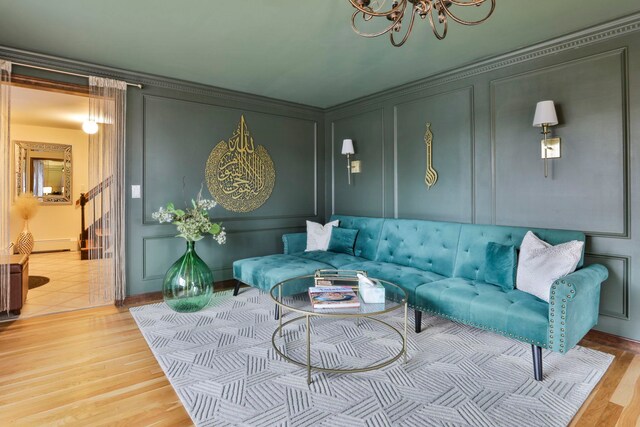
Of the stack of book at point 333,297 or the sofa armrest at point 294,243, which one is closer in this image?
the stack of book at point 333,297

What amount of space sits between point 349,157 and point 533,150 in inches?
89.7

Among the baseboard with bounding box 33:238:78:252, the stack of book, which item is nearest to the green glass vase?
the stack of book

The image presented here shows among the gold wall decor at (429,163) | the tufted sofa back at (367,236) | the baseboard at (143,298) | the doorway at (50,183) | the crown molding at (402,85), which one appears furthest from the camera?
the doorway at (50,183)

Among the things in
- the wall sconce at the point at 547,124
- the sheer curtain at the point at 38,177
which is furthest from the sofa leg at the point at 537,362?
the sheer curtain at the point at 38,177

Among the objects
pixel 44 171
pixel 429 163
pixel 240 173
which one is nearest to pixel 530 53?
pixel 429 163

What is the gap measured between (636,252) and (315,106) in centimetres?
387

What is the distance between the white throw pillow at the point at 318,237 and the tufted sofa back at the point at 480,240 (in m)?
1.57

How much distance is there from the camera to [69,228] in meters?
7.15

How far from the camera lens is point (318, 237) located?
4.24 meters

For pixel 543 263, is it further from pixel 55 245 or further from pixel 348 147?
pixel 55 245

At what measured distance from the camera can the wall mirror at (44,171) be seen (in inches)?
263

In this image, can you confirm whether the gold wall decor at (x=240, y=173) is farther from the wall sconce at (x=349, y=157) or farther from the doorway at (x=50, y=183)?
the doorway at (x=50, y=183)

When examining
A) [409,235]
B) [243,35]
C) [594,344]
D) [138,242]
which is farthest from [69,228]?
[594,344]

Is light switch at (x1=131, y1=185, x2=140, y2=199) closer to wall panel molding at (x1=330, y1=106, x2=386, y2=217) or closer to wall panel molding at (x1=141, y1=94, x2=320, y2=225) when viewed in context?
wall panel molding at (x1=141, y1=94, x2=320, y2=225)
